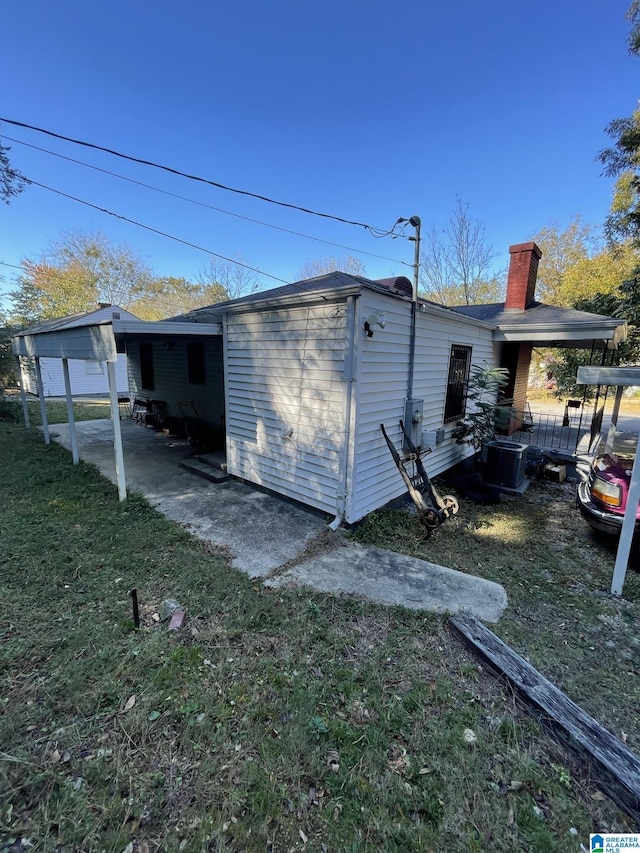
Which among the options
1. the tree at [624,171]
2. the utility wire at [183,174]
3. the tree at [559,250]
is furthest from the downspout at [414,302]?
the tree at [559,250]

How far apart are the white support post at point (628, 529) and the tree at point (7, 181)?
10.5 meters

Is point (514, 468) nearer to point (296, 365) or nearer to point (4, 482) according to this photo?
point (296, 365)

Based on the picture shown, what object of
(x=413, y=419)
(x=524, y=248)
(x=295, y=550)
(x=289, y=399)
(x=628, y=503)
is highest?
(x=524, y=248)

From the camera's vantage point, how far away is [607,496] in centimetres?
413

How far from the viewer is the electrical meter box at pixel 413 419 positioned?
5.10m

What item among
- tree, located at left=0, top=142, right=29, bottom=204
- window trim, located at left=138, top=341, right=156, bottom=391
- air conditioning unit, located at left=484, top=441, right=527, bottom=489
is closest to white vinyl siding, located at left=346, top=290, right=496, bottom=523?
air conditioning unit, located at left=484, top=441, right=527, bottom=489

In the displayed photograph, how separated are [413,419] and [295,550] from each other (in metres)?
2.50

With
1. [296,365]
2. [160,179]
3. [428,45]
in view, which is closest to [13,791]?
[296,365]

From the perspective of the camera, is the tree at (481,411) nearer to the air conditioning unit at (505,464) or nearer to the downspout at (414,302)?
the air conditioning unit at (505,464)

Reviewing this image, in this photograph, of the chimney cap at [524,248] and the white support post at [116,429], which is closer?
the white support post at [116,429]

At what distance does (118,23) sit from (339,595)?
26.2ft

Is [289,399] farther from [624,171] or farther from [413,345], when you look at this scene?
[624,171]

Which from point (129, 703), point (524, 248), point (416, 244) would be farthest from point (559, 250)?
point (129, 703)

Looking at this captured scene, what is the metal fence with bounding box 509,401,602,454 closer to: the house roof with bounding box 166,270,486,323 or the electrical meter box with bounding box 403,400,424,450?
the electrical meter box with bounding box 403,400,424,450
